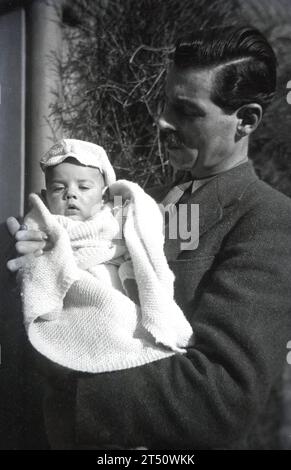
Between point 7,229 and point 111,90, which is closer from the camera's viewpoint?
point 7,229

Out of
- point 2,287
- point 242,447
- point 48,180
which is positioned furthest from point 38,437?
point 48,180

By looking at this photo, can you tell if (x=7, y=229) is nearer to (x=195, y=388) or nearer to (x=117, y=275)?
(x=117, y=275)

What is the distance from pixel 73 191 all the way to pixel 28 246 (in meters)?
0.16

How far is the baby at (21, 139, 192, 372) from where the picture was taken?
1.26 meters

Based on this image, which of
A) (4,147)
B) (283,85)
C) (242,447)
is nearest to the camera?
(242,447)

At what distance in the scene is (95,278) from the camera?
1.33m

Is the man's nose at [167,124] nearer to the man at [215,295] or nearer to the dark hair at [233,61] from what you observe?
the man at [215,295]

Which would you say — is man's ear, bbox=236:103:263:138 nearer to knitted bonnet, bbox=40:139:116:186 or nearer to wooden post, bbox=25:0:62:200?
knitted bonnet, bbox=40:139:116:186

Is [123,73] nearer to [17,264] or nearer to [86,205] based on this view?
[86,205]

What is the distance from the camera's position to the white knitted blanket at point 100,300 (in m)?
1.26

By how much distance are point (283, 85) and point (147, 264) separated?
792 mm

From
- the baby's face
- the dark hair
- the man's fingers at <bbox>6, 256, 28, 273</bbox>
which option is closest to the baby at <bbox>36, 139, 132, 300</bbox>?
the baby's face

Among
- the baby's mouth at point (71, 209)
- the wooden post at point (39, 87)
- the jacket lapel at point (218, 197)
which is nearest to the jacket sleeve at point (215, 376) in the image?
the jacket lapel at point (218, 197)

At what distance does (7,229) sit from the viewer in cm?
153
